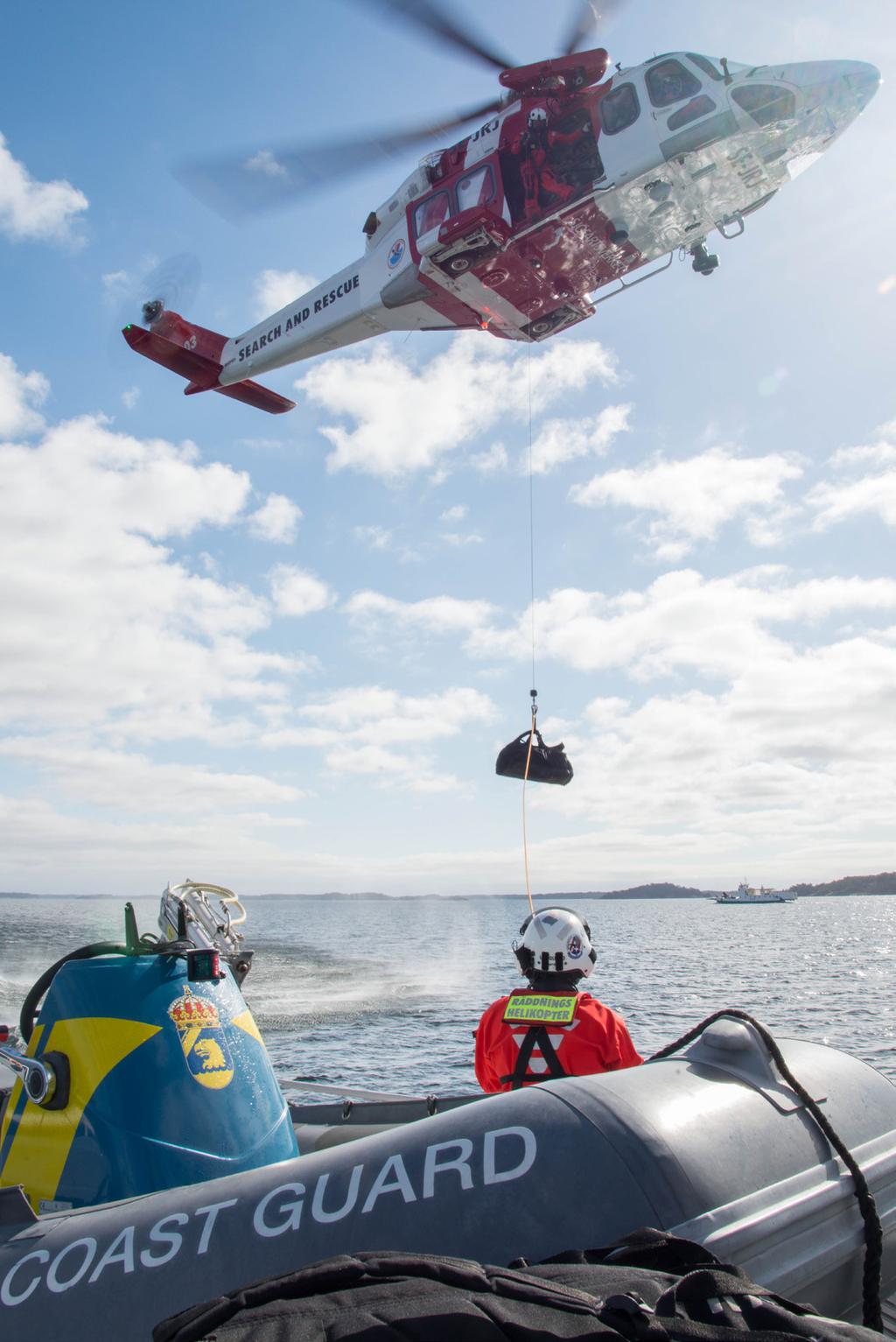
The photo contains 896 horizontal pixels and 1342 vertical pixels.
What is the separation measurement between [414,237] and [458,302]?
3.35 ft

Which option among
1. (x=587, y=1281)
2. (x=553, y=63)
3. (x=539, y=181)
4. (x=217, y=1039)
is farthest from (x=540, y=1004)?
(x=553, y=63)

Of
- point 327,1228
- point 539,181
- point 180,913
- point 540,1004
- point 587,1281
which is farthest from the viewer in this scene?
point 539,181

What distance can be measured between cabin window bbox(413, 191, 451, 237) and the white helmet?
995 centimetres

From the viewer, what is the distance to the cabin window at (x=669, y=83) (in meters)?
10.6

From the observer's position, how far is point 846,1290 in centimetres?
205

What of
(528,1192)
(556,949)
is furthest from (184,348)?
(528,1192)

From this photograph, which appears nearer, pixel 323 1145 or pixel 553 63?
pixel 323 1145

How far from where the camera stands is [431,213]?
38.3ft

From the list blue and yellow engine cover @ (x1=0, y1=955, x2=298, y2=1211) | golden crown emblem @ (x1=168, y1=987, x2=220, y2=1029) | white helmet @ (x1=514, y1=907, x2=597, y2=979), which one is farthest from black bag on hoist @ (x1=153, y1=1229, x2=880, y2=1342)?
white helmet @ (x1=514, y1=907, x2=597, y2=979)

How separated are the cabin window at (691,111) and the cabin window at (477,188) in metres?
2.17

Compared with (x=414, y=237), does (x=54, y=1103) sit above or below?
below

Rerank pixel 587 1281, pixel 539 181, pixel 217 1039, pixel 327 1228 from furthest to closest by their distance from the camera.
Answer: pixel 539 181 → pixel 217 1039 → pixel 327 1228 → pixel 587 1281

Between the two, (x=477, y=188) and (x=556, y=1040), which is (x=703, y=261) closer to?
(x=477, y=188)

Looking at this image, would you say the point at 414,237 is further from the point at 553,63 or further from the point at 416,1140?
the point at 416,1140
